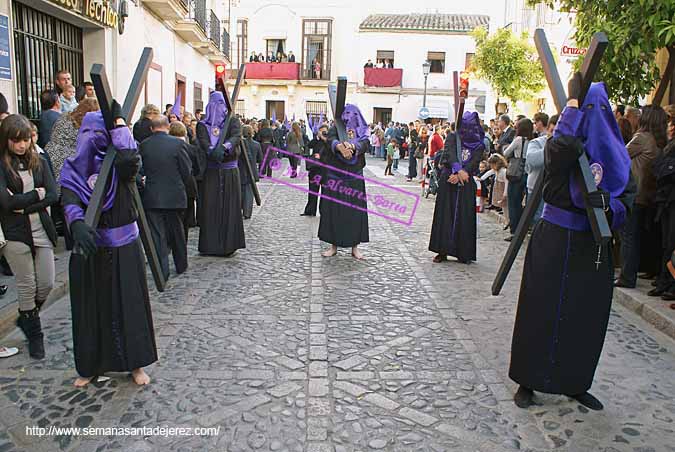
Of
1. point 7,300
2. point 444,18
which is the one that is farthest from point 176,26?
point 444,18

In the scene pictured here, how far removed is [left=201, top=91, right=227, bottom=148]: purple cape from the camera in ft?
27.1

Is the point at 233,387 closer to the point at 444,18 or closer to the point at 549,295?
the point at 549,295

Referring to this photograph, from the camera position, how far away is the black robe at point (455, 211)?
8383mm

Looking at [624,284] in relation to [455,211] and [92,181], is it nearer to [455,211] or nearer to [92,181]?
[455,211]

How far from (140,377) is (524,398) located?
8.57 ft

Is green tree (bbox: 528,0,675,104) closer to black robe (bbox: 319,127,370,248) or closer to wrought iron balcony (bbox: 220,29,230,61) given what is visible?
black robe (bbox: 319,127,370,248)

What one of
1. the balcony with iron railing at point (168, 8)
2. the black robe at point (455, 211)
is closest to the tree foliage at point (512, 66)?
the balcony with iron railing at point (168, 8)

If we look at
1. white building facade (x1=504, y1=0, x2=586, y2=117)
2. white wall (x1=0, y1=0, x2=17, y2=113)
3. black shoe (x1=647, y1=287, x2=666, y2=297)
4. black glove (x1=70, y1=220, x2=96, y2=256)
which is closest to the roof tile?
white building facade (x1=504, y1=0, x2=586, y2=117)

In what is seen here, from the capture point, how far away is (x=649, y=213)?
7.09m

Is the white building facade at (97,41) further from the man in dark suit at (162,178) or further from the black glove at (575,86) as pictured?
the black glove at (575,86)

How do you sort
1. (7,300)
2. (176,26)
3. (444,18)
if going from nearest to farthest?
(7,300) < (176,26) < (444,18)

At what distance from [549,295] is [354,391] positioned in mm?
1460

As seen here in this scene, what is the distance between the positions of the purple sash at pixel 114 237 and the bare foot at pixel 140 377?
91 cm

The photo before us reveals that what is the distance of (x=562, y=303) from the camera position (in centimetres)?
410
